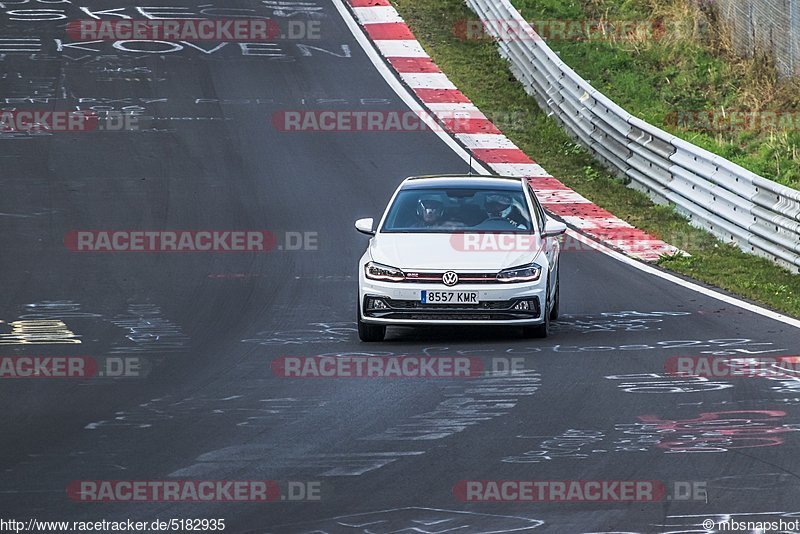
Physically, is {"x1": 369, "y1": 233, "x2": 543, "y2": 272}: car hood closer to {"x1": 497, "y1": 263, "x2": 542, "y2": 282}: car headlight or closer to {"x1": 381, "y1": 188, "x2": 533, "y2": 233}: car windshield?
{"x1": 497, "y1": 263, "x2": 542, "y2": 282}: car headlight

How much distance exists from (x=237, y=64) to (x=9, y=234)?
10.2m

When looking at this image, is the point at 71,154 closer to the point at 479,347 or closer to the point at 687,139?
the point at 687,139

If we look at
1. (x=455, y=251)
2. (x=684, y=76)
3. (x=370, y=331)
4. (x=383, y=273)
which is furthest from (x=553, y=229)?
(x=684, y=76)

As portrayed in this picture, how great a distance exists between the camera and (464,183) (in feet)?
47.2

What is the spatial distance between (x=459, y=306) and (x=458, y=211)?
59.4 inches

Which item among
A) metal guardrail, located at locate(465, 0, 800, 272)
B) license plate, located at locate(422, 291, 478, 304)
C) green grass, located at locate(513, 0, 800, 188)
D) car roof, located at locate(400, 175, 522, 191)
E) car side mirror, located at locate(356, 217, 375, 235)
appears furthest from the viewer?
green grass, located at locate(513, 0, 800, 188)

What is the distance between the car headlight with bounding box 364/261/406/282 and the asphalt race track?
657 millimetres

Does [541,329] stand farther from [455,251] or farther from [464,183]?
[464,183]

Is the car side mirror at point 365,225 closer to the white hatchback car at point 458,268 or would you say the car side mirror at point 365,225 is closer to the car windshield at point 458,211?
the white hatchback car at point 458,268

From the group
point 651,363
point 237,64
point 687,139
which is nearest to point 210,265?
point 651,363

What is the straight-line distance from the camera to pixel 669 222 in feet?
65.1

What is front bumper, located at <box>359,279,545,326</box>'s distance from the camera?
12789mm

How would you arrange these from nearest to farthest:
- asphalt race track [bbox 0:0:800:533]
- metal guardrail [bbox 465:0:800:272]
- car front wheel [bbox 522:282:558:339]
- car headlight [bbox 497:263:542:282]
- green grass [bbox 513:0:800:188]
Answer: asphalt race track [bbox 0:0:800:533] < car headlight [bbox 497:263:542:282] < car front wheel [bbox 522:282:558:339] < metal guardrail [bbox 465:0:800:272] < green grass [bbox 513:0:800:188]

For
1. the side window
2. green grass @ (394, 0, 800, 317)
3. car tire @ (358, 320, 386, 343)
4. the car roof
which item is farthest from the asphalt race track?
the car roof
